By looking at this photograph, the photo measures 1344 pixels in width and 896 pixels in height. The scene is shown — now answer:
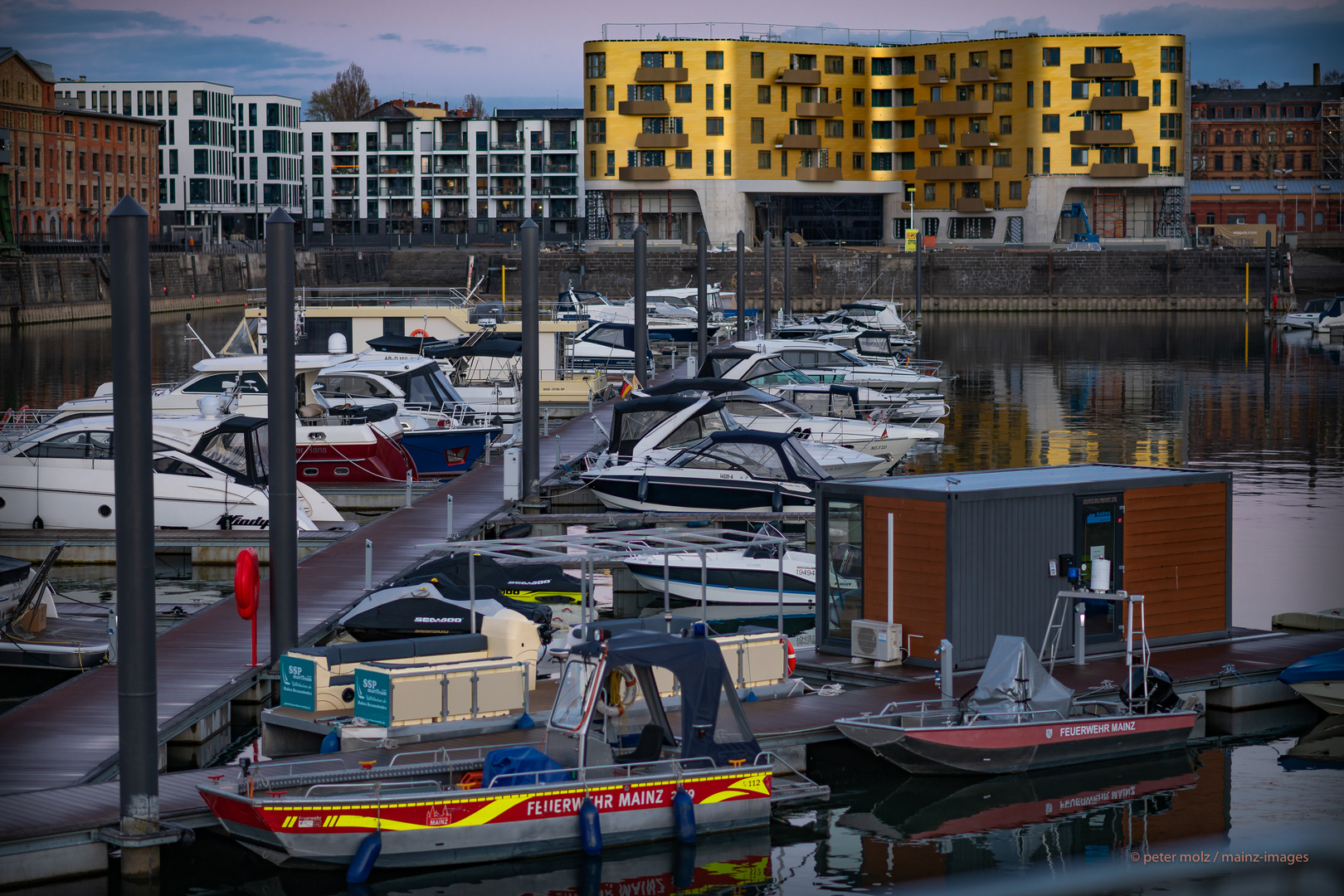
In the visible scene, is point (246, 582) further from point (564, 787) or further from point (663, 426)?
point (663, 426)

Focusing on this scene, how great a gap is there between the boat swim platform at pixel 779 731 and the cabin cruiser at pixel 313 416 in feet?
50.5

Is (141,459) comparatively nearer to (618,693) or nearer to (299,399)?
(618,693)

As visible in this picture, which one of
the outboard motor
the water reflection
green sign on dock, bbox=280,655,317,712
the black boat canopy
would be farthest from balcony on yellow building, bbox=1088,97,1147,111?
the black boat canopy

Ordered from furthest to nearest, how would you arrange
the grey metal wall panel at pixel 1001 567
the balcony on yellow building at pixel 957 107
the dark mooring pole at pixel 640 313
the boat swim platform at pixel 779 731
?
1. the balcony on yellow building at pixel 957 107
2. the dark mooring pole at pixel 640 313
3. the grey metal wall panel at pixel 1001 567
4. the boat swim platform at pixel 779 731

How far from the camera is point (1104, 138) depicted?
111 m

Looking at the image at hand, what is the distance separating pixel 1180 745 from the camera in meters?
15.9

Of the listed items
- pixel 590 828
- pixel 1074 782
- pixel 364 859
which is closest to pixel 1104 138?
pixel 1074 782

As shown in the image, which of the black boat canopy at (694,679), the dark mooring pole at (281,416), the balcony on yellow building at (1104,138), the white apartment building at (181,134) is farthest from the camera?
the white apartment building at (181,134)

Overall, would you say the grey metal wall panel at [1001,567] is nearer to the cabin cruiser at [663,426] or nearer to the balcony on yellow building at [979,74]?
the cabin cruiser at [663,426]

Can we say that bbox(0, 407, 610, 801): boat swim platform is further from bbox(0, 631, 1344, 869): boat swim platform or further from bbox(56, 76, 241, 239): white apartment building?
bbox(56, 76, 241, 239): white apartment building

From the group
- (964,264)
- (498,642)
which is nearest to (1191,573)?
(498,642)

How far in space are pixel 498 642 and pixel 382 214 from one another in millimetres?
153968

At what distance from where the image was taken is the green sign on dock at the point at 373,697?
13.7 meters

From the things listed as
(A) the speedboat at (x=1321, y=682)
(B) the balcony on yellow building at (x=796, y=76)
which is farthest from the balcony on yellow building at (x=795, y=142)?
A: (A) the speedboat at (x=1321, y=682)
